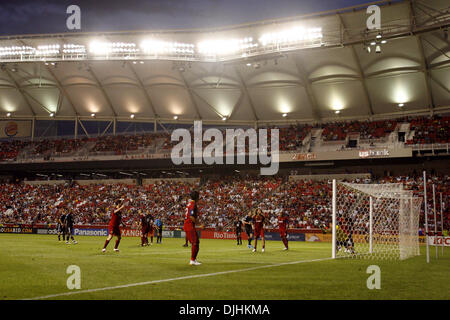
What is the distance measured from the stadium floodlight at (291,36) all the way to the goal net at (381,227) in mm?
19399

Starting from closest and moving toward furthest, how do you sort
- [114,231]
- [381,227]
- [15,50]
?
[114,231]
[381,227]
[15,50]

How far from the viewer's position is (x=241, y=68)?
45.1 metres

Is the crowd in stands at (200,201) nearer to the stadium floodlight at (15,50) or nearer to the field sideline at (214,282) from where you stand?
the stadium floodlight at (15,50)

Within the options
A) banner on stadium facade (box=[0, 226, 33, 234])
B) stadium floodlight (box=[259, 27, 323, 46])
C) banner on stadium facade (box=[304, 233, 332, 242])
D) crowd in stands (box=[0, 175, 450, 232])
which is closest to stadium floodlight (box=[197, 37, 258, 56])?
stadium floodlight (box=[259, 27, 323, 46])

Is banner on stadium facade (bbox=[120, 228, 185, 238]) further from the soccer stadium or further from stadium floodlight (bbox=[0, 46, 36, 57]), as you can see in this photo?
stadium floodlight (bbox=[0, 46, 36, 57])

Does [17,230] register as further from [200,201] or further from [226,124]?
[226,124]

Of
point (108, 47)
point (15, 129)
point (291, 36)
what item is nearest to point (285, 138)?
point (291, 36)

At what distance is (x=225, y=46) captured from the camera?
42031 mm

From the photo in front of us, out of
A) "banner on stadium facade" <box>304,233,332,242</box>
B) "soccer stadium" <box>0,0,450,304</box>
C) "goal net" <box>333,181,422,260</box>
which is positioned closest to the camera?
"goal net" <box>333,181,422,260</box>

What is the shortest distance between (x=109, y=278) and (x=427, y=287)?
7316 mm

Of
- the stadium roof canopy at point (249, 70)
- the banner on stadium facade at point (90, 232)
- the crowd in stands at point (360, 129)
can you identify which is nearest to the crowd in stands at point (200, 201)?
the banner on stadium facade at point (90, 232)

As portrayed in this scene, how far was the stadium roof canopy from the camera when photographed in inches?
1501

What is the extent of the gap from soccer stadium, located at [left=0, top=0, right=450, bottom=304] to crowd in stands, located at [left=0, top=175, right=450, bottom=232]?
0.66 feet

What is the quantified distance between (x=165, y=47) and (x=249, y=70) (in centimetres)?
887
